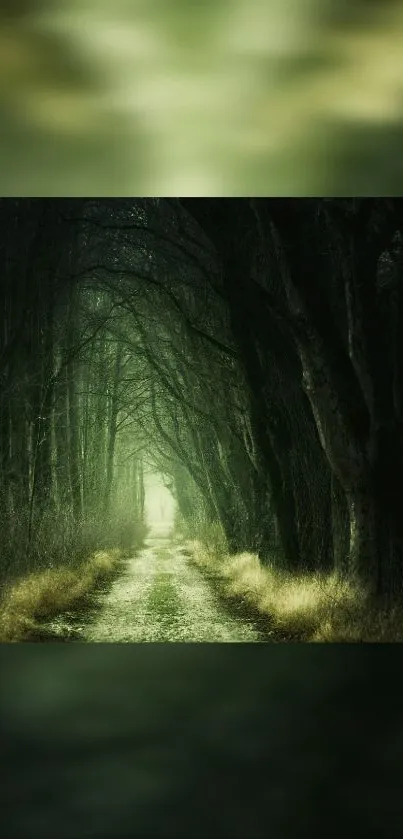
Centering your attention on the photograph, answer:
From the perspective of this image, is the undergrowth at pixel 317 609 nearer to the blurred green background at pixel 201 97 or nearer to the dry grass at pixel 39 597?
the dry grass at pixel 39 597

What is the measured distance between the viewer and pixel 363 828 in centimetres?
292

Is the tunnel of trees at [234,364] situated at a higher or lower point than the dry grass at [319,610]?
higher

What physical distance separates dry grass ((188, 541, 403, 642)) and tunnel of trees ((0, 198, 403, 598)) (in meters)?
0.29

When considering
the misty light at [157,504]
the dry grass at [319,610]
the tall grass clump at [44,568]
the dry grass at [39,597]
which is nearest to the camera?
the dry grass at [319,610]

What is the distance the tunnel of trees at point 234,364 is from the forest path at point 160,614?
861 mm

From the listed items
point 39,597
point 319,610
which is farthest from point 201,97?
point 39,597

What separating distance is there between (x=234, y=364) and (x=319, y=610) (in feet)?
19.9

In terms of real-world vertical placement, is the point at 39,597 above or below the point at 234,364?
below

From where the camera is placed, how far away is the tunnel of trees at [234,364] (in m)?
8.20

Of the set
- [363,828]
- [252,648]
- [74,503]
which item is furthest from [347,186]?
[74,503]

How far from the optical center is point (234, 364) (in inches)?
541

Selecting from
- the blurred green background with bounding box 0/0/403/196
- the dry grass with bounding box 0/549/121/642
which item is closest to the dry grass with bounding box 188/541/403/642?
the dry grass with bounding box 0/549/121/642

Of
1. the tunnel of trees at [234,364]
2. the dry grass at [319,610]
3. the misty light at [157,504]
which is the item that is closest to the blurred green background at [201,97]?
the tunnel of trees at [234,364]

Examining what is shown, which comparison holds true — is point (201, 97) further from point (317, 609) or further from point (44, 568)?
point (44, 568)
